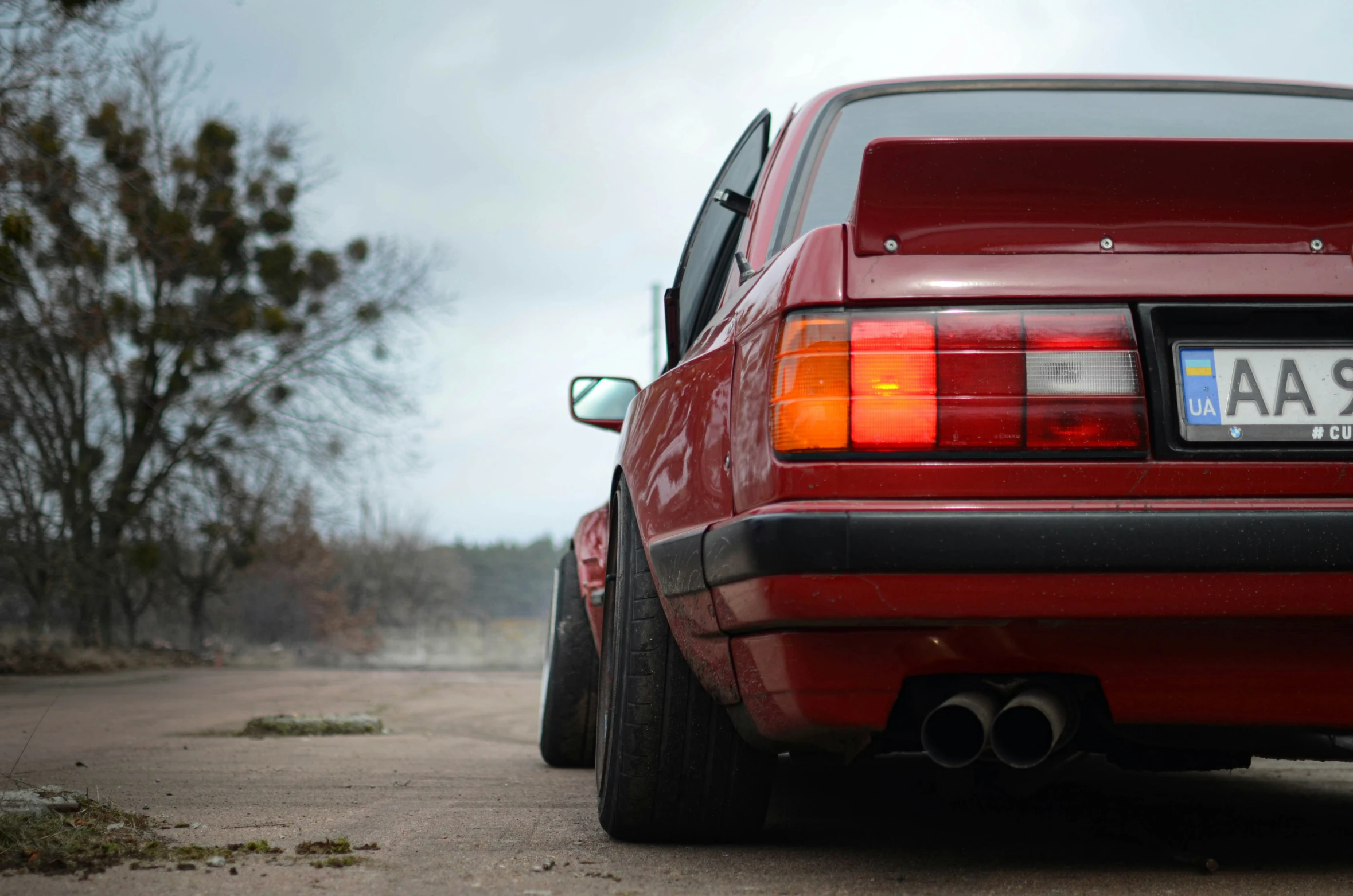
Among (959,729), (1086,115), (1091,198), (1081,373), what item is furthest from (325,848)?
(1086,115)

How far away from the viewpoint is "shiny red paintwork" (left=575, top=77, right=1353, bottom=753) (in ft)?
5.85

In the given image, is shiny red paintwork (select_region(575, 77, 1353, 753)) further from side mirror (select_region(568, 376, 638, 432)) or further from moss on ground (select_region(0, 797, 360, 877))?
side mirror (select_region(568, 376, 638, 432))

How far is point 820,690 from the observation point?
1.91 meters

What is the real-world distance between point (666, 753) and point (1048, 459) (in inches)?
36.9

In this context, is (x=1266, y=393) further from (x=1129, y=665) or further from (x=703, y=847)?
(x=703, y=847)

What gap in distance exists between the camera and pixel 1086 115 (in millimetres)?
2928

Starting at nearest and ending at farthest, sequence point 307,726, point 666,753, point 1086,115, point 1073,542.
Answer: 1. point 1073,542
2. point 666,753
3. point 1086,115
4. point 307,726

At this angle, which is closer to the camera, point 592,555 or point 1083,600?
point 1083,600

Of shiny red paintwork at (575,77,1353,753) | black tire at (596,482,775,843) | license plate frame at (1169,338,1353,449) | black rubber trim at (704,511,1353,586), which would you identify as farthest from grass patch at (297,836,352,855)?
license plate frame at (1169,338,1353,449)

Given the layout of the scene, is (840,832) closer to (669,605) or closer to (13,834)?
(669,605)

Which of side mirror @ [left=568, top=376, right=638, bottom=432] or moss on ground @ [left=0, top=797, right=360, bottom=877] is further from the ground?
side mirror @ [left=568, top=376, right=638, bottom=432]

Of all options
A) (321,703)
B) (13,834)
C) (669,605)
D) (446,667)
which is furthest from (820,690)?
(446,667)

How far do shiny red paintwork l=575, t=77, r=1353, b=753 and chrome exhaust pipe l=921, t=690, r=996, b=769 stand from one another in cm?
6

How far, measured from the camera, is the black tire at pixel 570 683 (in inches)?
161
